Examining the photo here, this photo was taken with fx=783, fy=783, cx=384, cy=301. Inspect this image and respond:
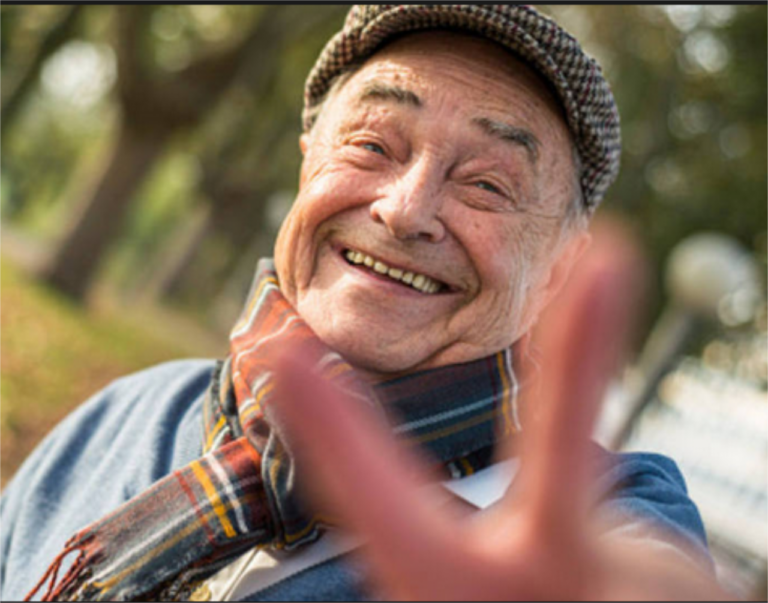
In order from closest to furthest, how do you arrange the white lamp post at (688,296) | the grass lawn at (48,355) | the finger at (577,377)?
the finger at (577,377)
the grass lawn at (48,355)
the white lamp post at (688,296)

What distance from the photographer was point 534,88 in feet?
6.12

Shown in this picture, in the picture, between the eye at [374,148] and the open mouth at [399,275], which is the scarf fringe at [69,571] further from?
the eye at [374,148]

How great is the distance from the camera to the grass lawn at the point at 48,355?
22.9 ft

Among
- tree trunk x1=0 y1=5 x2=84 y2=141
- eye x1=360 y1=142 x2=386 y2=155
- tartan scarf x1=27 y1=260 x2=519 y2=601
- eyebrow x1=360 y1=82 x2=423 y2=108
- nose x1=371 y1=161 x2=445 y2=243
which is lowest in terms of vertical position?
tartan scarf x1=27 y1=260 x2=519 y2=601

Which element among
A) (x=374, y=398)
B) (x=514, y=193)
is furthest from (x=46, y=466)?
(x=514, y=193)

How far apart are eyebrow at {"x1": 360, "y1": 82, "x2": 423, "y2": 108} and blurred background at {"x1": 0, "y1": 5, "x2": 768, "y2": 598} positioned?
2973 mm

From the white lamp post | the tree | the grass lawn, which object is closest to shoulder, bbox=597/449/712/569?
the grass lawn

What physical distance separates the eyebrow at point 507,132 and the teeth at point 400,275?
0.37 metres

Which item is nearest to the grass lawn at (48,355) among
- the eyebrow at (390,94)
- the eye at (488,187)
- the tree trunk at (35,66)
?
the tree trunk at (35,66)

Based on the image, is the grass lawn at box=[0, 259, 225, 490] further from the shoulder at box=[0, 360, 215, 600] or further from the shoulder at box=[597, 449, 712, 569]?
the shoulder at box=[597, 449, 712, 569]

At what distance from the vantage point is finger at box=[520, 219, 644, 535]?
0.68 m

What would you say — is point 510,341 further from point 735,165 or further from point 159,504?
point 735,165

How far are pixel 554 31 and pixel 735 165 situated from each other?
1411cm

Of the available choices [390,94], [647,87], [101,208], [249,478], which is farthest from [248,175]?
[249,478]
